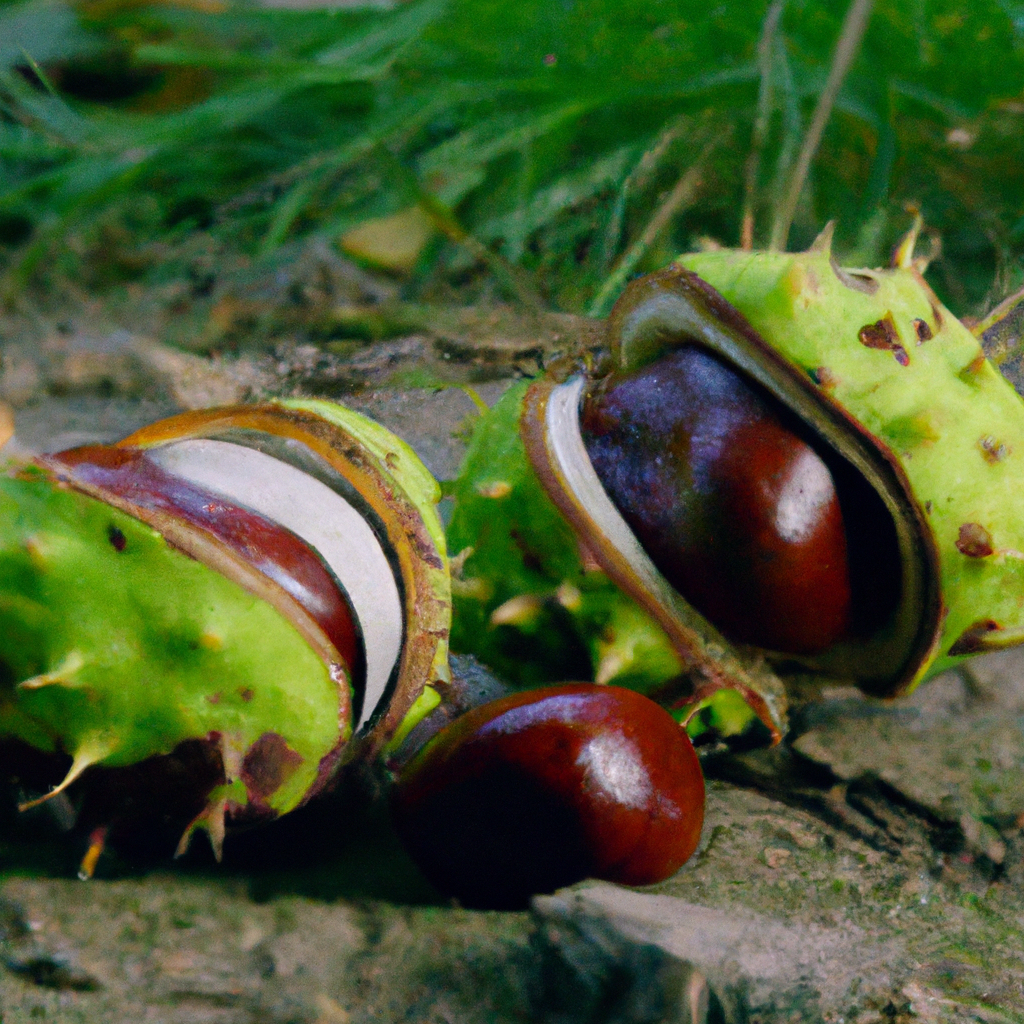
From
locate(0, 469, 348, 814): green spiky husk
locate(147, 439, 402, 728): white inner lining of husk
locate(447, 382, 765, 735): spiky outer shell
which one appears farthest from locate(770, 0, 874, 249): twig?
locate(0, 469, 348, 814): green spiky husk

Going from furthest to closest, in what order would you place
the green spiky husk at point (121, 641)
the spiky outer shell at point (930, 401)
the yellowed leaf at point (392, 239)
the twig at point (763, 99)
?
1. the yellowed leaf at point (392, 239)
2. the twig at point (763, 99)
3. the spiky outer shell at point (930, 401)
4. the green spiky husk at point (121, 641)

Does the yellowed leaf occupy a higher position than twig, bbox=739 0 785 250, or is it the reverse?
twig, bbox=739 0 785 250

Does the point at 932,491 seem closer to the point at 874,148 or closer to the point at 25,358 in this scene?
the point at 874,148

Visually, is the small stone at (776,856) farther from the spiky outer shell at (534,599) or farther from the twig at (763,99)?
the twig at (763,99)

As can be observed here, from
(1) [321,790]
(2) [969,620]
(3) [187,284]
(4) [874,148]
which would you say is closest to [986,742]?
(2) [969,620]

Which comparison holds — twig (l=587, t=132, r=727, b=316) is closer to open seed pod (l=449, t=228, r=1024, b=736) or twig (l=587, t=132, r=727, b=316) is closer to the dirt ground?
the dirt ground

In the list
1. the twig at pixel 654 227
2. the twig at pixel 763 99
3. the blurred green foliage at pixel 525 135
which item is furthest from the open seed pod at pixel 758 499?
the twig at pixel 763 99

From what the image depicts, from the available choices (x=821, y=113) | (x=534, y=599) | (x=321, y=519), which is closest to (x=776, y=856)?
(x=534, y=599)
